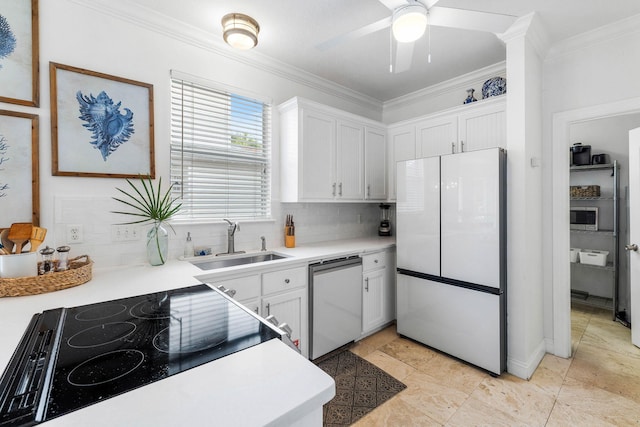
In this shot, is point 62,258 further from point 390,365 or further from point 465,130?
point 465,130

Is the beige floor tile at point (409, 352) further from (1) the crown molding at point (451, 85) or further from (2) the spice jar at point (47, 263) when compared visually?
(1) the crown molding at point (451, 85)

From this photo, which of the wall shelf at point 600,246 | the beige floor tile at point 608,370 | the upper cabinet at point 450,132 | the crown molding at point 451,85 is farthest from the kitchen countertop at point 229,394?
the wall shelf at point 600,246

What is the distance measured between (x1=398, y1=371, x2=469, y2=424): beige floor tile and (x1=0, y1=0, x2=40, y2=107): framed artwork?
120 inches

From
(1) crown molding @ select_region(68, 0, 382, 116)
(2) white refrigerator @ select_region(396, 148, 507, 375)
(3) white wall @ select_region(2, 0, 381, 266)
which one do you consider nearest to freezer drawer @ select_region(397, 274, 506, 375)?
(2) white refrigerator @ select_region(396, 148, 507, 375)

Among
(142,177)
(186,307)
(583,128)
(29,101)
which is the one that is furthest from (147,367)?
(583,128)

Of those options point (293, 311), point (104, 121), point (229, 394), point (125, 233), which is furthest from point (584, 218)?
point (104, 121)

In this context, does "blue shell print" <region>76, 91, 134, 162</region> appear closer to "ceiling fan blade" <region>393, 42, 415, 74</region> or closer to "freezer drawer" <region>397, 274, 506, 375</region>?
"ceiling fan blade" <region>393, 42, 415, 74</region>

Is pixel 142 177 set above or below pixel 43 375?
above

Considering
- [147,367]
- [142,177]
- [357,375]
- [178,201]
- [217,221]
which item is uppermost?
[142,177]

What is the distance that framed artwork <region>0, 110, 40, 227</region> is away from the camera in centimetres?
171

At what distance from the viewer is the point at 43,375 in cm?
72

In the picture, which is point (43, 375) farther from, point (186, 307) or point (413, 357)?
point (413, 357)

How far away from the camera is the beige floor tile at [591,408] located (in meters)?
1.79

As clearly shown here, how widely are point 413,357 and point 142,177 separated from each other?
260 centimetres
